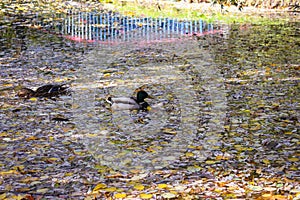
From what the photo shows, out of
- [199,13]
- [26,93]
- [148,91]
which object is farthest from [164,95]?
[199,13]

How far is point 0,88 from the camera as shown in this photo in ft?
24.8

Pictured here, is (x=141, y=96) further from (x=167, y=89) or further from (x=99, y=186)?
(x=99, y=186)

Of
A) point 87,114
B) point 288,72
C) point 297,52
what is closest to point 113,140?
point 87,114

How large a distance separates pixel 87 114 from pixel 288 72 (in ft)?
12.2

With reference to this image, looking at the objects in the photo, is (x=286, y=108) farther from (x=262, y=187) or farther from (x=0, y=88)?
(x=0, y=88)

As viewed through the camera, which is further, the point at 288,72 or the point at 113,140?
the point at 288,72

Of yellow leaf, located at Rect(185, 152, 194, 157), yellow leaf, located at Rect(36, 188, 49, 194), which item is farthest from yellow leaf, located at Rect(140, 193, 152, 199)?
yellow leaf, located at Rect(185, 152, 194, 157)

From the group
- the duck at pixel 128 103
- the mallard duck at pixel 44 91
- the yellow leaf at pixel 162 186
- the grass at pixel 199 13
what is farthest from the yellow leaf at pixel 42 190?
the grass at pixel 199 13

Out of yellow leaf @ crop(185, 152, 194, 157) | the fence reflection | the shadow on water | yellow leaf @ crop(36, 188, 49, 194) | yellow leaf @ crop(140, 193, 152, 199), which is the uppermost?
the fence reflection

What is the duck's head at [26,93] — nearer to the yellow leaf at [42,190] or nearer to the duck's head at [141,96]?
the duck's head at [141,96]

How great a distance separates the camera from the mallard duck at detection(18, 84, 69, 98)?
7.07m

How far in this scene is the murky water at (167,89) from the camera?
5352mm

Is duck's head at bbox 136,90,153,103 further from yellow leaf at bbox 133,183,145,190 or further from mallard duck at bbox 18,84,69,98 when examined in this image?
yellow leaf at bbox 133,183,145,190

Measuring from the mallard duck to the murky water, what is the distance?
16 cm
